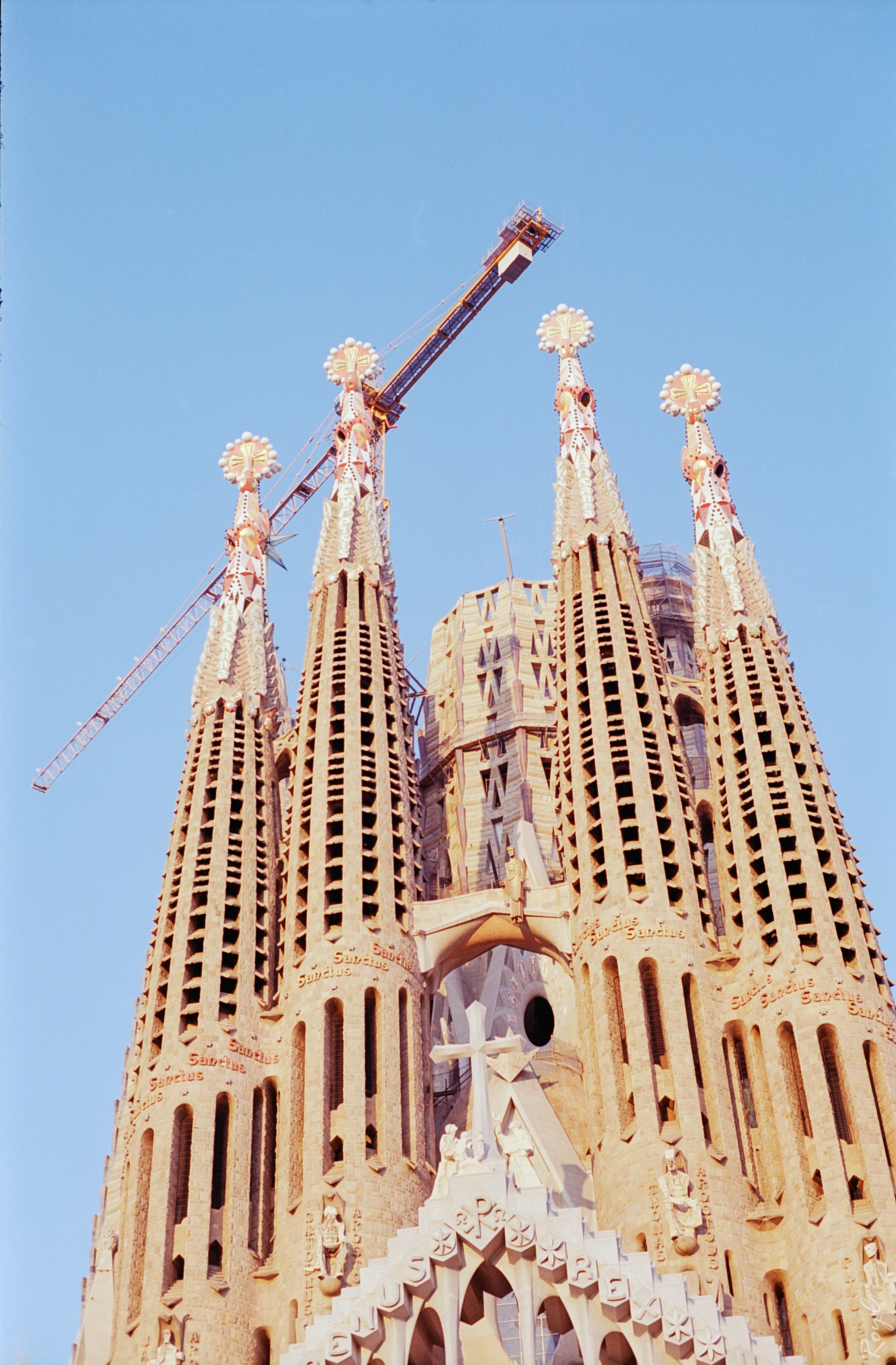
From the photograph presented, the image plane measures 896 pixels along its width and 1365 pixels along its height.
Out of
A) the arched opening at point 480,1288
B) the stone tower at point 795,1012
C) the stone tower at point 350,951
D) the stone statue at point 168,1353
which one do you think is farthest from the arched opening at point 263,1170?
the stone tower at point 795,1012

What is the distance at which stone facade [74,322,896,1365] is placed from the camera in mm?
29531

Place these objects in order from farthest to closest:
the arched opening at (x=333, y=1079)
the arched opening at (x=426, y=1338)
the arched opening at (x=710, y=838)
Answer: the arched opening at (x=710, y=838)
the arched opening at (x=333, y=1079)
the arched opening at (x=426, y=1338)

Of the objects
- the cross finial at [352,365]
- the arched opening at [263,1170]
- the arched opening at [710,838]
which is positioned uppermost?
the cross finial at [352,365]

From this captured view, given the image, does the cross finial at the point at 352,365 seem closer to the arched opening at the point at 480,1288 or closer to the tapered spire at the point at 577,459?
the tapered spire at the point at 577,459

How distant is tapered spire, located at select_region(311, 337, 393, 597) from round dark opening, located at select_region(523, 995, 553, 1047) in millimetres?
10104

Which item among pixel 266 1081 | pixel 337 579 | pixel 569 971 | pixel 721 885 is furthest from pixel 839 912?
pixel 337 579

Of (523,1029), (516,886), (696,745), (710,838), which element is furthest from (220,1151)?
(696,745)

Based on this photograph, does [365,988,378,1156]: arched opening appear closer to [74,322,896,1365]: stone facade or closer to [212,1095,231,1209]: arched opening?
[74,322,896,1365]: stone facade

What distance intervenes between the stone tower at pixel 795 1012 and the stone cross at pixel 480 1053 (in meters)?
5.87

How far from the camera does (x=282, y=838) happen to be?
41875 millimetres

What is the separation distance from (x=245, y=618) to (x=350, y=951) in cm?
1168

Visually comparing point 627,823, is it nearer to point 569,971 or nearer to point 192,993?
point 569,971

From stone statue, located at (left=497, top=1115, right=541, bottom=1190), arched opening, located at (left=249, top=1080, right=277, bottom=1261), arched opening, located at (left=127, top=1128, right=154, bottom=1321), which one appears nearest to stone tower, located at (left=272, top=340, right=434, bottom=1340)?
arched opening, located at (left=249, top=1080, right=277, bottom=1261)

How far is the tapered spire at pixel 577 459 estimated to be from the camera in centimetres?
4638
